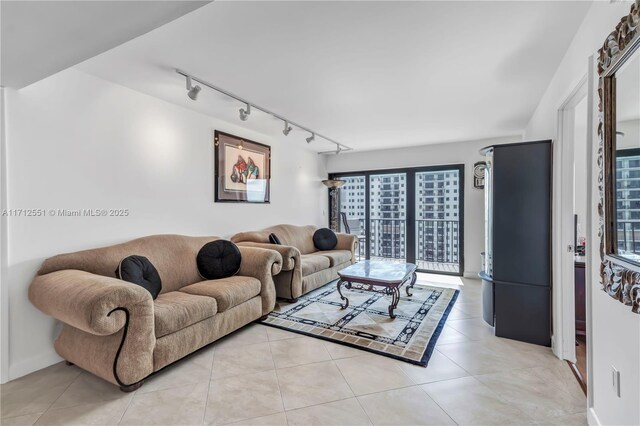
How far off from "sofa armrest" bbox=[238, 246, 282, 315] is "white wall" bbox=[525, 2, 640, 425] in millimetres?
2546

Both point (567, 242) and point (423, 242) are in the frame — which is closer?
point (567, 242)

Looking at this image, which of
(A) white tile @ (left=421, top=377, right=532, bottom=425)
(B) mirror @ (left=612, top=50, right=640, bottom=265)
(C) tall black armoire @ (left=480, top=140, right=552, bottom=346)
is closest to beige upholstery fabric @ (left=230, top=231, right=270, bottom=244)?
(A) white tile @ (left=421, top=377, right=532, bottom=425)

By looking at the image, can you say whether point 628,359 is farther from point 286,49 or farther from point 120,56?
point 120,56

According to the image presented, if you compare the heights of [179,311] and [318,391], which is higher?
[179,311]

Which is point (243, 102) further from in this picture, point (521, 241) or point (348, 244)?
point (521, 241)

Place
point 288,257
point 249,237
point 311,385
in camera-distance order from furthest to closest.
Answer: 1. point 249,237
2. point 288,257
3. point 311,385

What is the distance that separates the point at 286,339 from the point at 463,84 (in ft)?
9.69

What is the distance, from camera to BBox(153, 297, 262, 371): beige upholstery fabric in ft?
6.55

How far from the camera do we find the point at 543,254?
8.05ft

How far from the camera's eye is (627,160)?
1162mm

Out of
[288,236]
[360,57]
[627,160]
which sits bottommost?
[288,236]

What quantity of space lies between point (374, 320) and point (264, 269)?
1.30 meters

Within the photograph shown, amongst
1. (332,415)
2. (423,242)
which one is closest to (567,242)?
(332,415)

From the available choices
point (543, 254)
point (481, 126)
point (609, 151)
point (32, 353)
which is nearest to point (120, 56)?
point (32, 353)
